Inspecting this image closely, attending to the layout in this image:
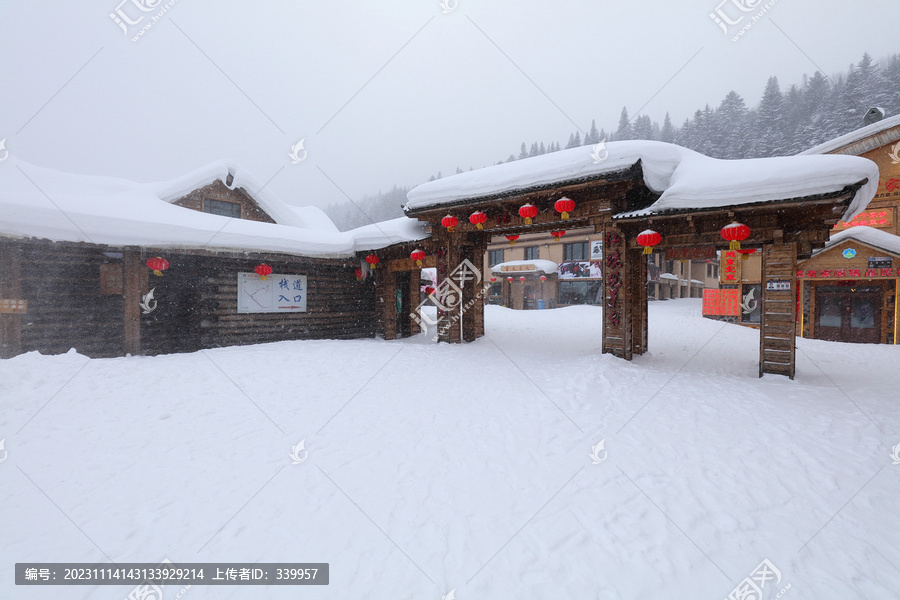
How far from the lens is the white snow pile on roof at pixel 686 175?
667 centimetres

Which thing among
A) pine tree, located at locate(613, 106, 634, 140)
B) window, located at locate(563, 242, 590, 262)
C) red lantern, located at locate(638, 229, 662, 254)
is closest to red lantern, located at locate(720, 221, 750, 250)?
red lantern, located at locate(638, 229, 662, 254)

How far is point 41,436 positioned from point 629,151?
11139mm

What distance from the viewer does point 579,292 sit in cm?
2870

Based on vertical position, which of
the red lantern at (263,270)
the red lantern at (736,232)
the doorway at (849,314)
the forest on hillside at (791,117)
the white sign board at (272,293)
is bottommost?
the doorway at (849,314)

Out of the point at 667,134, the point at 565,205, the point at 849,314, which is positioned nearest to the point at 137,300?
the point at 565,205

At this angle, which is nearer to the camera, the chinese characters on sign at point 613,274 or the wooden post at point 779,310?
the wooden post at point 779,310

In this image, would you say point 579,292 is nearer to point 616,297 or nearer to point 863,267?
point 863,267

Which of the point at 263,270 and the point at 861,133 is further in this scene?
the point at 861,133

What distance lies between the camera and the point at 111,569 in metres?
2.79

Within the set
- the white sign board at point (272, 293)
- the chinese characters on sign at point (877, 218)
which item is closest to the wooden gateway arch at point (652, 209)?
the white sign board at point (272, 293)

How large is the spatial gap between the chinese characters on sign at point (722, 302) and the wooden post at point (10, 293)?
2639cm

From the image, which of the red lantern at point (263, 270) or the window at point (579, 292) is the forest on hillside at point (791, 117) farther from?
the red lantern at point (263, 270)

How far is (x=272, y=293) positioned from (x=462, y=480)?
33.5 feet

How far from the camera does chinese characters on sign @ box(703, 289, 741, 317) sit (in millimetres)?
19219
